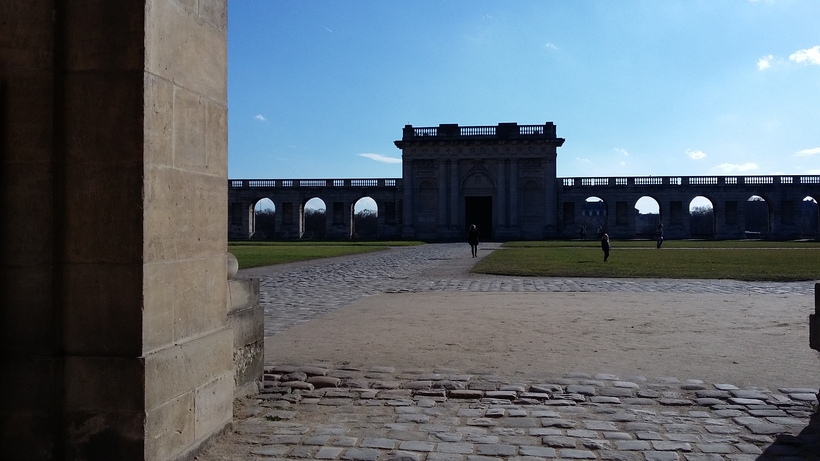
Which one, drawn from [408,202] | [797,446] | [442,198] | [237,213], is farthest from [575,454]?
[237,213]

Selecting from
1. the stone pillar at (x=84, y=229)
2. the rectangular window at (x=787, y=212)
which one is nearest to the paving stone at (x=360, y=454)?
the stone pillar at (x=84, y=229)

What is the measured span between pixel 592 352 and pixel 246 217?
63.7 metres

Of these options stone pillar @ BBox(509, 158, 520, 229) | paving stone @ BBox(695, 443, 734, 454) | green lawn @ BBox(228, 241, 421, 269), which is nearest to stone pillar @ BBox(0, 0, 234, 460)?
paving stone @ BBox(695, 443, 734, 454)

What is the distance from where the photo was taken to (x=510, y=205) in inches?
2400

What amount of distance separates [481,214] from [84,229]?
61.4 meters

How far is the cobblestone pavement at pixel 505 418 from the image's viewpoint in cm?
363

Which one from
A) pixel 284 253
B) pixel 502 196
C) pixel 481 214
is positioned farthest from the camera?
pixel 481 214

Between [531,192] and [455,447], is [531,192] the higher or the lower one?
the higher one

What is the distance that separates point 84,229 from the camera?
3189 mm

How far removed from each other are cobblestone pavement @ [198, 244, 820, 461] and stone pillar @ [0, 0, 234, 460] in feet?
2.42

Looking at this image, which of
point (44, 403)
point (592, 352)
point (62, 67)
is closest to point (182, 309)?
point (44, 403)

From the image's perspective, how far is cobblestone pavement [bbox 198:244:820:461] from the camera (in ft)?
11.9

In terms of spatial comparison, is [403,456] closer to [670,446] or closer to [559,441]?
[559,441]

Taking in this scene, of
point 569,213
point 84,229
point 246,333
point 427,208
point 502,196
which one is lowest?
point 246,333
